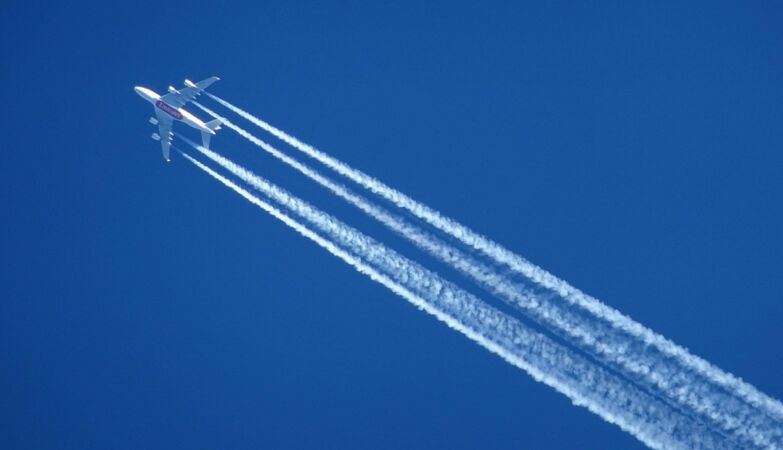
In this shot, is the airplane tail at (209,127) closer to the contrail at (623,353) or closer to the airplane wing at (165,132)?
the airplane wing at (165,132)

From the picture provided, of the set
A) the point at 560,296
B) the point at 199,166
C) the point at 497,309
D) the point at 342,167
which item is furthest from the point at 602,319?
the point at 199,166

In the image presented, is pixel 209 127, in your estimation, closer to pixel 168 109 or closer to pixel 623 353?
pixel 168 109

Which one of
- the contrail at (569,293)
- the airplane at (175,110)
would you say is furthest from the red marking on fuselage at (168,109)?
the contrail at (569,293)

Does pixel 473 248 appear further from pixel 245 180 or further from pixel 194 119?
pixel 194 119

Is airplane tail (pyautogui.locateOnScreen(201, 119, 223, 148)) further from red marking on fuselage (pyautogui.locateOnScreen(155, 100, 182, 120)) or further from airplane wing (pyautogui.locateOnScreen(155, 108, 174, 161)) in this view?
airplane wing (pyautogui.locateOnScreen(155, 108, 174, 161))

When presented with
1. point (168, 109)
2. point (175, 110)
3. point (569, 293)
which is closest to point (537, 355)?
point (569, 293)
